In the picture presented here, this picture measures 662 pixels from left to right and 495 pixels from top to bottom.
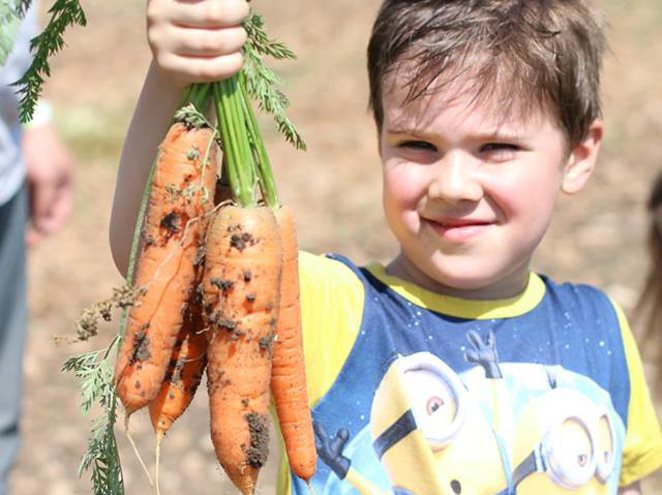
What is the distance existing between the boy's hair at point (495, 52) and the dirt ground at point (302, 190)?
2.28 meters

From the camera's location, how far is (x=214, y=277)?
2174mm

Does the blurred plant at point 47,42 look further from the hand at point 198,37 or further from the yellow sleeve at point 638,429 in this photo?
the yellow sleeve at point 638,429

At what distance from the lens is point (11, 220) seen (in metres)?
3.81

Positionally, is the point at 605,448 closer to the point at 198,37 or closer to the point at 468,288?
the point at 468,288

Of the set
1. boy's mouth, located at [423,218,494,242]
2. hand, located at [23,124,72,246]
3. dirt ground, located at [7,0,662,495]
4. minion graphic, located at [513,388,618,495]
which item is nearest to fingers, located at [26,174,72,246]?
hand, located at [23,124,72,246]

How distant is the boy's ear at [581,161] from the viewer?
2.66 meters

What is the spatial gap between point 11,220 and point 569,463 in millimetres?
1968

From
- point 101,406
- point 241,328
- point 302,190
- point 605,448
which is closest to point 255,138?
point 241,328

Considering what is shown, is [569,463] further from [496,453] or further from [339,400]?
[339,400]

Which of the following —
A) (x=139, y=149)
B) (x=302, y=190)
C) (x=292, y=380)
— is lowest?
(x=292, y=380)

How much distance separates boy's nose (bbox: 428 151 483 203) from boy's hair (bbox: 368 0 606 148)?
0.40 feet

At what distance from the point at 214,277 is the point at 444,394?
0.56 metres

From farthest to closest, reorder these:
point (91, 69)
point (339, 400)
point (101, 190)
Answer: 1. point (91, 69)
2. point (101, 190)
3. point (339, 400)

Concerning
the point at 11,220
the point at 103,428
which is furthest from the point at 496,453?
the point at 11,220
